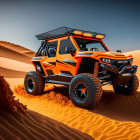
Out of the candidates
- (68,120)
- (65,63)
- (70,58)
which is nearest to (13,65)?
(65,63)

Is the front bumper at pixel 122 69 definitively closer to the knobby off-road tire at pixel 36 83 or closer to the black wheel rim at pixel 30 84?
the knobby off-road tire at pixel 36 83

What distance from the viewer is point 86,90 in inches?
183

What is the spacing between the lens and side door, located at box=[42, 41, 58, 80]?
6.05 meters

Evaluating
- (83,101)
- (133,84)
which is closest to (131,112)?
(133,84)

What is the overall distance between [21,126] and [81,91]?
2938mm

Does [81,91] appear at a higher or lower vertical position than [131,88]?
higher

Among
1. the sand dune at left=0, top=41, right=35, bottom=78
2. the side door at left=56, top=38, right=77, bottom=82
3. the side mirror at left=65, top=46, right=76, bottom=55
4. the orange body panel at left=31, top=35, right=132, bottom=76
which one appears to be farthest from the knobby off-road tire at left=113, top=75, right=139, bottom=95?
the sand dune at left=0, top=41, right=35, bottom=78

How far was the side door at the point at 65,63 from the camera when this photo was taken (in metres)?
5.30

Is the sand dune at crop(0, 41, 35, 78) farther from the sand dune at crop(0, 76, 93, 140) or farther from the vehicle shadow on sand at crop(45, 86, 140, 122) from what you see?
the sand dune at crop(0, 76, 93, 140)

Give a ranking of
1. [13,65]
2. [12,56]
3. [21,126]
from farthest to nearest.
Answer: [12,56], [13,65], [21,126]

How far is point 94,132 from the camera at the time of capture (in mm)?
2939

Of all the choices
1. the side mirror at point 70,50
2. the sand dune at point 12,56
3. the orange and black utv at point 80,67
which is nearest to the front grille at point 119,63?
the orange and black utv at point 80,67

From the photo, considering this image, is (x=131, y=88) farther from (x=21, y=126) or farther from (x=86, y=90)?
(x=21, y=126)

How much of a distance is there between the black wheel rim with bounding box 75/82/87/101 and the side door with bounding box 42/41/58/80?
1.44 m
